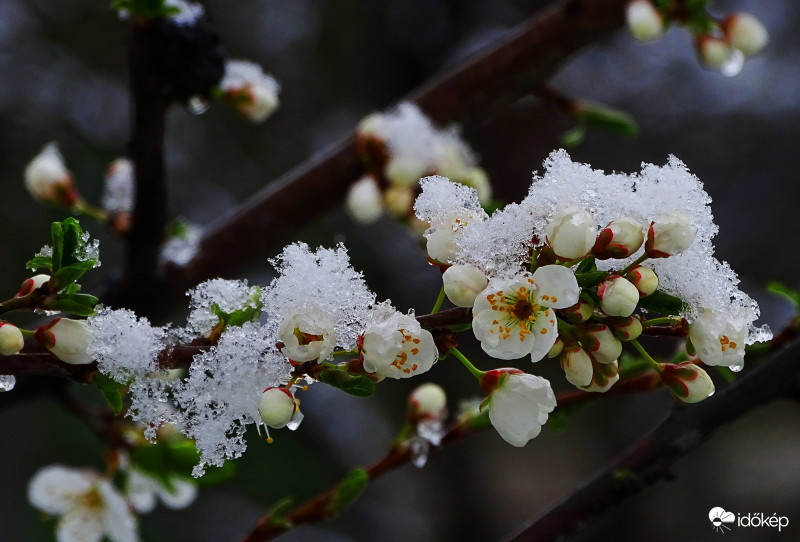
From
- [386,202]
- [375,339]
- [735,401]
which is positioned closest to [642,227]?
[375,339]

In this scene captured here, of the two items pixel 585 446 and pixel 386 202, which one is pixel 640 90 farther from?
pixel 386 202

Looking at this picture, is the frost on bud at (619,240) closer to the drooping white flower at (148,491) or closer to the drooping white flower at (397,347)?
the drooping white flower at (397,347)

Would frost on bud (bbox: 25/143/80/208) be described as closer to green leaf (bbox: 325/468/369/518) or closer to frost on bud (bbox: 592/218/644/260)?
green leaf (bbox: 325/468/369/518)

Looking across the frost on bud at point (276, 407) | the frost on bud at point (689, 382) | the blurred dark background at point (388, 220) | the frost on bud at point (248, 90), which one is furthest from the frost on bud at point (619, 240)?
the blurred dark background at point (388, 220)

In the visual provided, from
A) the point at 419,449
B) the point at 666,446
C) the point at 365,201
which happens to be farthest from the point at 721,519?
the point at 365,201

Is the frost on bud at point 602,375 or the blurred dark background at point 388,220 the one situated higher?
the frost on bud at point 602,375

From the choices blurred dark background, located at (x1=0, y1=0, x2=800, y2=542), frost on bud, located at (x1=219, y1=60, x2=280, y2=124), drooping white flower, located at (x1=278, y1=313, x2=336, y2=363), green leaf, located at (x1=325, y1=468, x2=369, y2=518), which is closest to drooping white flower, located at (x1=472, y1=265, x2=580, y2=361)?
drooping white flower, located at (x1=278, y1=313, x2=336, y2=363)

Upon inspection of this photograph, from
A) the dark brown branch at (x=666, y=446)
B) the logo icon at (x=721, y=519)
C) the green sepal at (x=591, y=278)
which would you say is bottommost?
the logo icon at (x=721, y=519)

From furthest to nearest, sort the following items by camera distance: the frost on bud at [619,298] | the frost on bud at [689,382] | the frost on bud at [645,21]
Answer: the frost on bud at [645,21] → the frost on bud at [689,382] → the frost on bud at [619,298]
